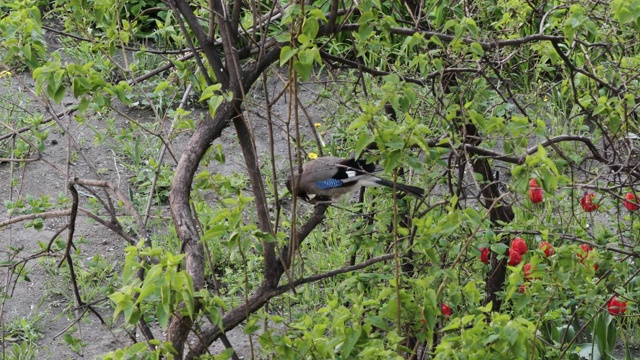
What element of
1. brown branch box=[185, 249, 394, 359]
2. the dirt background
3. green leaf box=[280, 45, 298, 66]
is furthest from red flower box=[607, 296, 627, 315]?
green leaf box=[280, 45, 298, 66]

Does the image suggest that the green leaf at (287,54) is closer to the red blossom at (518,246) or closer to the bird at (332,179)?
the red blossom at (518,246)

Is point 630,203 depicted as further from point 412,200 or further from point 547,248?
point 412,200

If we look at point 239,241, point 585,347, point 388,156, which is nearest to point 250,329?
point 239,241

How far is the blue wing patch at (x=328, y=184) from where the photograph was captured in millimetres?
4523

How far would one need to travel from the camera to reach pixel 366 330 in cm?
287

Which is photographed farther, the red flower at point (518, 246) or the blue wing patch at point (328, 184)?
the blue wing patch at point (328, 184)

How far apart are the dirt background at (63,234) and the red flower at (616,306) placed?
1.46m

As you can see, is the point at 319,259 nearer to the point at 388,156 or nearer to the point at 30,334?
the point at 30,334

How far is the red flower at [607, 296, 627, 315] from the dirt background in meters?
1.46

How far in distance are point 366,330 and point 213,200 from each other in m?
3.31

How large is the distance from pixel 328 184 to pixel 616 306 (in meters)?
1.45

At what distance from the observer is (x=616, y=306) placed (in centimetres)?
371

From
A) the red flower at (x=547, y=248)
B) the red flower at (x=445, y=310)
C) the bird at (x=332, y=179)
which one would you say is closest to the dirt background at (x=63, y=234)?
the bird at (x=332, y=179)

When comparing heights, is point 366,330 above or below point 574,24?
below
